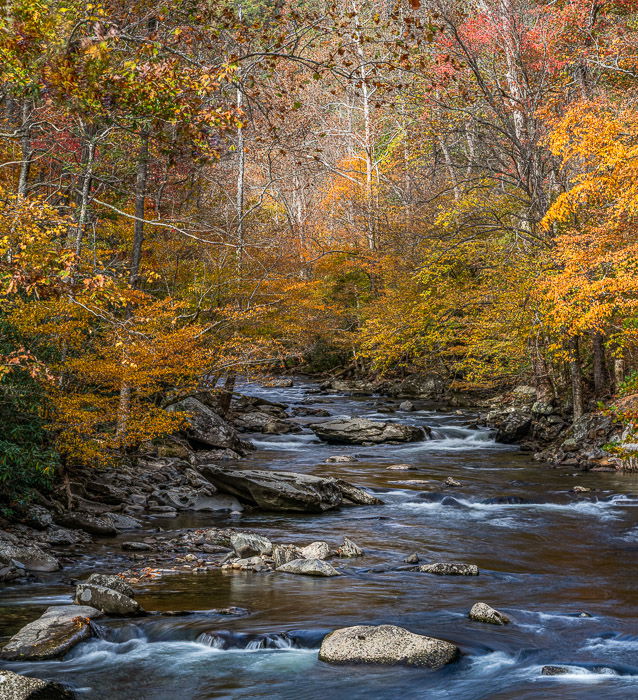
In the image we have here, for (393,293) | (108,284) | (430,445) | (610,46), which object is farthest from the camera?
(393,293)

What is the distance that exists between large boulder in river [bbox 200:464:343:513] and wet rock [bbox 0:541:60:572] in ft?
15.5

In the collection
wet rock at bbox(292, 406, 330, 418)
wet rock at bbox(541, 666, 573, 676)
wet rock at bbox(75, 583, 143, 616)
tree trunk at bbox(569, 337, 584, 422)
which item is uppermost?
tree trunk at bbox(569, 337, 584, 422)

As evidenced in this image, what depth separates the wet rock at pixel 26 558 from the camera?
29.0 ft

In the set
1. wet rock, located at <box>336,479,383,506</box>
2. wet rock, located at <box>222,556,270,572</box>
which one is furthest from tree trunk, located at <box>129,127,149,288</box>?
wet rock, located at <box>222,556,270,572</box>

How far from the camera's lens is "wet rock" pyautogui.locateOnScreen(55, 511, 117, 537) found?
11.0m

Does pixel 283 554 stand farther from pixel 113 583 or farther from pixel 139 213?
pixel 139 213

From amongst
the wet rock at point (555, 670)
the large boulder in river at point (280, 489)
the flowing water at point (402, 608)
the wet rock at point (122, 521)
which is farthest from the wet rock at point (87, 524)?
the wet rock at point (555, 670)

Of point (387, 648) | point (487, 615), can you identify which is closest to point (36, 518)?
point (387, 648)

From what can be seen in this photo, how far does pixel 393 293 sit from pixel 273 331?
7653 millimetres

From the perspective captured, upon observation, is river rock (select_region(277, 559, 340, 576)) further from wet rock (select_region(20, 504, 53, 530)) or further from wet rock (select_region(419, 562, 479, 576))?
wet rock (select_region(20, 504, 53, 530))

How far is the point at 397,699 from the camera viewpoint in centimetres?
577

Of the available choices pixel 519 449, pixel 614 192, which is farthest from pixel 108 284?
pixel 519 449

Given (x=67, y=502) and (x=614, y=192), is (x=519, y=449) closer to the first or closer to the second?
(x=614, y=192)

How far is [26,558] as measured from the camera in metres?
9.09
